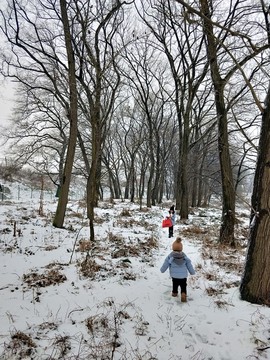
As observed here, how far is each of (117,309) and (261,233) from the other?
8.42ft

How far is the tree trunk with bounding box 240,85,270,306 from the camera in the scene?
411 centimetres

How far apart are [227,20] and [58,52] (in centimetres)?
728

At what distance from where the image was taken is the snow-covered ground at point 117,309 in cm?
314

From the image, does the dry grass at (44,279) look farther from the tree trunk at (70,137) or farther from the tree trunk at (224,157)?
the tree trunk at (224,157)

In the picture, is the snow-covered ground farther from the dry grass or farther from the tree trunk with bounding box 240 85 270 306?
the tree trunk with bounding box 240 85 270 306

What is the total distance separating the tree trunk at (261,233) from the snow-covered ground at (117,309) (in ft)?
0.88

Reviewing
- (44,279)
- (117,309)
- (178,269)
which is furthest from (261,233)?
(44,279)

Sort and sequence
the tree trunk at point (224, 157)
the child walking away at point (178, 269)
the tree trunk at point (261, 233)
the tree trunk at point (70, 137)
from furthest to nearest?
the tree trunk at point (70, 137)
the tree trunk at point (224, 157)
the child walking away at point (178, 269)
the tree trunk at point (261, 233)

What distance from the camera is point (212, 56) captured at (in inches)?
336

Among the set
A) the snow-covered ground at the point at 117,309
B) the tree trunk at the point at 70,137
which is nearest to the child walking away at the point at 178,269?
the snow-covered ground at the point at 117,309

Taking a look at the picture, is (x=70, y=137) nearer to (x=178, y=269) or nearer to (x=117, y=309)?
(x=178, y=269)

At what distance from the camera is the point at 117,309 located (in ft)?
13.4

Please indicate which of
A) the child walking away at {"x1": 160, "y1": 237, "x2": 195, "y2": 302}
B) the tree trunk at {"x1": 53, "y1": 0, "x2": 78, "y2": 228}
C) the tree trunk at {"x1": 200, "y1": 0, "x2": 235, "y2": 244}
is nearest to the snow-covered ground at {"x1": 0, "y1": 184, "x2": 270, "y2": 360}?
the child walking away at {"x1": 160, "y1": 237, "x2": 195, "y2": 302}

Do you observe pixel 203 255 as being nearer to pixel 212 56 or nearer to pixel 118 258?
pixel 118 258
